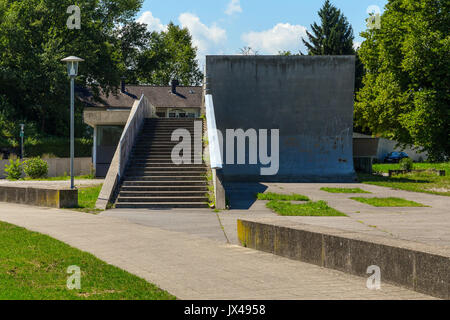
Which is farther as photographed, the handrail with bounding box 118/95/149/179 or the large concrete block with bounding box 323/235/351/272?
the handrail with bounding box 118/95/149/179

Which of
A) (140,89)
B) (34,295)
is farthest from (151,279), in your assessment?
(140,89)

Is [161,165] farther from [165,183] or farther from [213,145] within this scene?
[213,145]

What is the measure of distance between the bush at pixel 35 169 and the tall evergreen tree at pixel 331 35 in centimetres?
4335

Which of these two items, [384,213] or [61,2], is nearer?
[384,213]

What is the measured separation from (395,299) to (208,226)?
7.10m

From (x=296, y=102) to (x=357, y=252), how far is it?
2044 centimetres

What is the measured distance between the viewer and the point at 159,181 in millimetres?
18641

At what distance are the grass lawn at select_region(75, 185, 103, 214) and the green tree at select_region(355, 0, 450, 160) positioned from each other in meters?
19.9

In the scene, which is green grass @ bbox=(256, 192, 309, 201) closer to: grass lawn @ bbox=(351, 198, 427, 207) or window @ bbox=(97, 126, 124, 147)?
grass lawn @ bbox=(351, 198, 427, 207)

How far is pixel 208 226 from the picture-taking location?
12.8m

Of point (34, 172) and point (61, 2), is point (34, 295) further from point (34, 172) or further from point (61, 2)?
point (61, 2)

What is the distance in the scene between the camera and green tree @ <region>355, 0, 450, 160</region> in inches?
1260

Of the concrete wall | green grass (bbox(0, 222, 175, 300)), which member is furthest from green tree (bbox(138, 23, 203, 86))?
green grass (bbox(0, 222, 175, 300))
